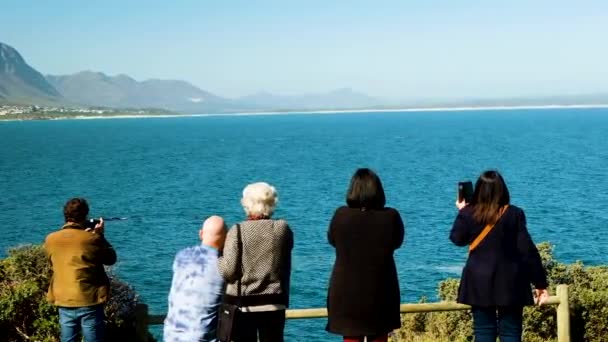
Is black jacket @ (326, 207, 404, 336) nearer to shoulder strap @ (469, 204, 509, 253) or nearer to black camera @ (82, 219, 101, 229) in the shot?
shoulder strap @ (469, 204, 509, 253)

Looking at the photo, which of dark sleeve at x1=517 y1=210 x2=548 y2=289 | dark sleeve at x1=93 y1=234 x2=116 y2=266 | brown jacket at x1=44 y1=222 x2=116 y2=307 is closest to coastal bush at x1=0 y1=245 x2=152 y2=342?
brown jacket at x1=44 y1=222 x2=116 y2=307

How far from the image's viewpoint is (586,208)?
53.3 m

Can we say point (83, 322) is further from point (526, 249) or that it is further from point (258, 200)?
point (526, 249)

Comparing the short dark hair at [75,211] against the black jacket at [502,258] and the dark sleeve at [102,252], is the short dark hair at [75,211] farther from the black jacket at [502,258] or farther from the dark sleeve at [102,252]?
the black jacket at [502,258]

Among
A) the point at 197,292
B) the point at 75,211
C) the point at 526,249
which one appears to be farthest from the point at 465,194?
the point at 75,211

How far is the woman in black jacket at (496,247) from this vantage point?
631 cm

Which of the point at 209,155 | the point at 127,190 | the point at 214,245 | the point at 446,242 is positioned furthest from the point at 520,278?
the point at 209,155

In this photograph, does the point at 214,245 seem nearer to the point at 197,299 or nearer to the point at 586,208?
the point at 197,299

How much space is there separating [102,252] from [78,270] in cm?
25

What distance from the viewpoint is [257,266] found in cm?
596

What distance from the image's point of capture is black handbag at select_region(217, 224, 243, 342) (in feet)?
19.2

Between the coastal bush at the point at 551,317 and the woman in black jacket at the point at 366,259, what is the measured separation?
418cm

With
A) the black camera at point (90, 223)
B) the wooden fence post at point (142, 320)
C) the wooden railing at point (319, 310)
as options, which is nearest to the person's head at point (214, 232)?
the black camera at point (90, 223)

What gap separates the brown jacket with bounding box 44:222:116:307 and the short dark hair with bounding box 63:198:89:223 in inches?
2.5
